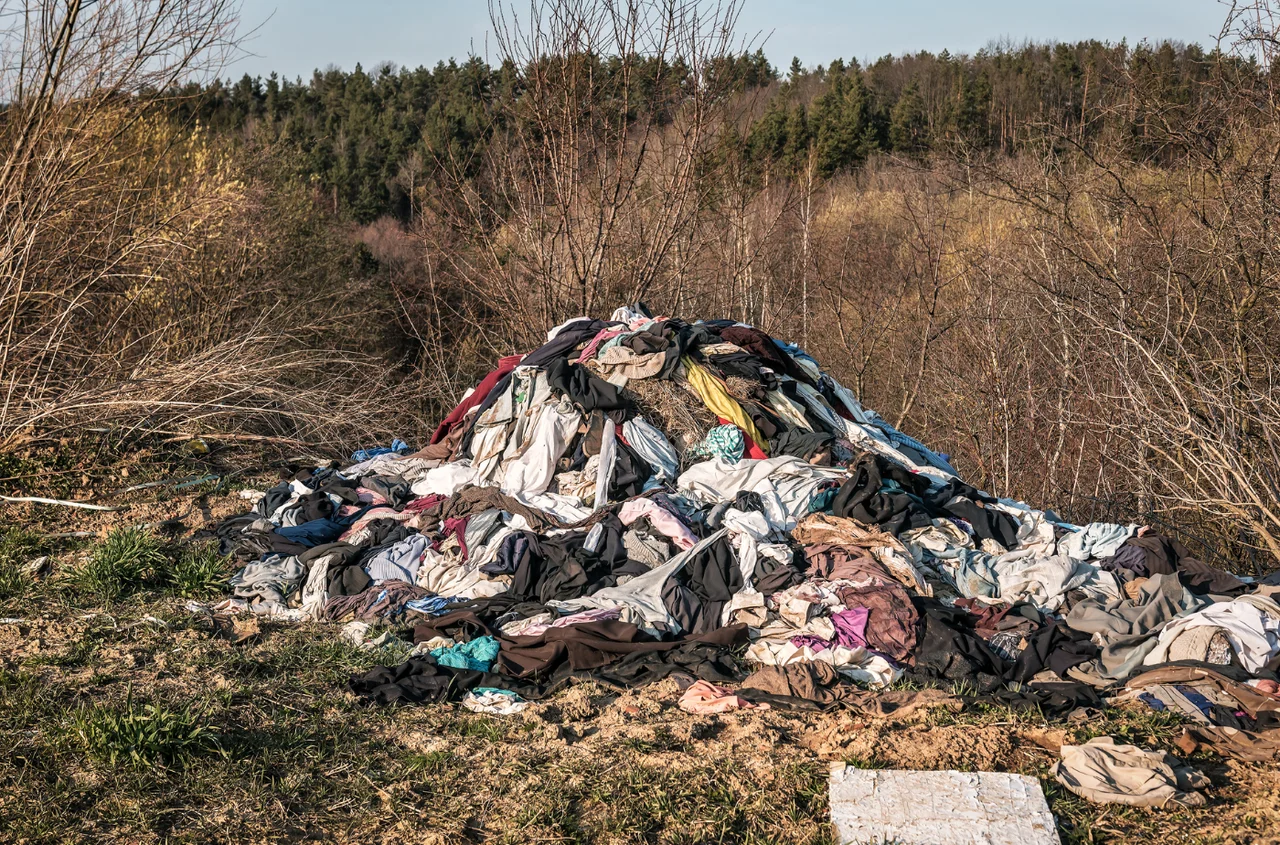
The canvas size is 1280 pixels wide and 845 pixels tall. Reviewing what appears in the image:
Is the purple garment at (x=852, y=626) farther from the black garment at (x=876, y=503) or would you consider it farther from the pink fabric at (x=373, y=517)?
the pink fabric at (x=373, y=517)

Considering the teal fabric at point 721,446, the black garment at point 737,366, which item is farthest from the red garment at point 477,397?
the teal fabric at point 721,446

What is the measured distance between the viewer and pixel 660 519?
5.82 metres

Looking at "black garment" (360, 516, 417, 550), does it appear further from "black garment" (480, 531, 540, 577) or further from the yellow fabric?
the yellow fabric

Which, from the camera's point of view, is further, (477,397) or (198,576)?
(477,397)

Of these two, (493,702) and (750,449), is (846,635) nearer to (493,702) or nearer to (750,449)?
(493,702)

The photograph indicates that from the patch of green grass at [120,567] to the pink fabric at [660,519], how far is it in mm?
2914

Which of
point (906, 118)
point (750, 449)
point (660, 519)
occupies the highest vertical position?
point (906, 118)

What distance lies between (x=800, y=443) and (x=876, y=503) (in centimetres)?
102

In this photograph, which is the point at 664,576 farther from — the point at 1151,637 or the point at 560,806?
the point at 1151,637

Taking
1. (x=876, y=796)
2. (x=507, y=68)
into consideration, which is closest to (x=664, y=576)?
(x=876, y=796)

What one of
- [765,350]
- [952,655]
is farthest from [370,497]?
[952,655]

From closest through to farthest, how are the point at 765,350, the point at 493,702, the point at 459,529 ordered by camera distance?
the point at 493,702 < the point at 459,529 < the point at 765,350

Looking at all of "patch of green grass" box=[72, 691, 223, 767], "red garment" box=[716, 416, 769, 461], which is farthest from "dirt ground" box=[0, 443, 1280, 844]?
"red garment" box=[716, 416, 769, 461]

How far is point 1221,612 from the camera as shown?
4664 mm
